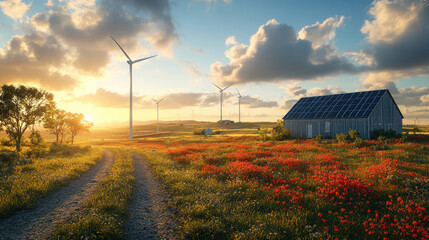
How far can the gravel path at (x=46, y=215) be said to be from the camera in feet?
20.3

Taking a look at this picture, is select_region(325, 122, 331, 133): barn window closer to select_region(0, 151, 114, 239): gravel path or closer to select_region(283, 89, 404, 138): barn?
select_region(283, 89, 404, 138): barn

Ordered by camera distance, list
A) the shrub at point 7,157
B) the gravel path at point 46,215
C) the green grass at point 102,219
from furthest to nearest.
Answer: the shrub at point 7,157, the gravel path at point 46,215, the green grass at point 102,219

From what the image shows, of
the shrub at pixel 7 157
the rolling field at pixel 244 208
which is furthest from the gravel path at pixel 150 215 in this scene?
the shrub at pixel 7 157

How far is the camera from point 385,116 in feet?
128

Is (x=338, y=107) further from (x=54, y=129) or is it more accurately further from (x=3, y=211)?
(x=54, y=129)

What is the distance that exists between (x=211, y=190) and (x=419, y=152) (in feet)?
76.0

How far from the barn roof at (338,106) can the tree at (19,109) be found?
4155cm

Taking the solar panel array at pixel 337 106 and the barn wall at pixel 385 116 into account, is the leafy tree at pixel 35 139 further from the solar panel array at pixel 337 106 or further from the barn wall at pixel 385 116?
the barn wall at pixel 385 116

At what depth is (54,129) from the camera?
41906mm

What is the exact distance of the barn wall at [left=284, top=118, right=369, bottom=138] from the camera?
34.9 m

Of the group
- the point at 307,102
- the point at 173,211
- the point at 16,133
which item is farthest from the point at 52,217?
the point at 307,102

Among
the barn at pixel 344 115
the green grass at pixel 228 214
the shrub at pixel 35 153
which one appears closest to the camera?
the green grass at pixel 228 214

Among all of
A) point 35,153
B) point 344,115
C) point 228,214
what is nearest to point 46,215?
point 228,214

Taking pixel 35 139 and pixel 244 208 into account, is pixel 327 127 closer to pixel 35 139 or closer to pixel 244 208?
pixel 244 208
